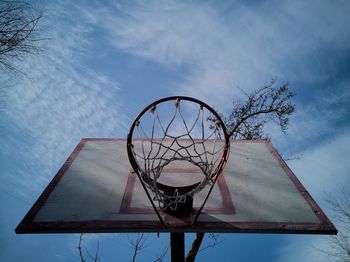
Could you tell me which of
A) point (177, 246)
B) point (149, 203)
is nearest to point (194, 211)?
point (149, 203)

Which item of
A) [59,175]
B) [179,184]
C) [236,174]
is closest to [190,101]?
[179,184]

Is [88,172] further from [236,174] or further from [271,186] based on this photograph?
[271,186]

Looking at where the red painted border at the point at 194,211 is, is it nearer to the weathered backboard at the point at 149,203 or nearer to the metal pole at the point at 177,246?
the weathered backboard at the point at 149,203

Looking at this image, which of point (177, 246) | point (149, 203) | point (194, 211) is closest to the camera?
point (194, 211)

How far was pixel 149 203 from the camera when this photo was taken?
2711 mm

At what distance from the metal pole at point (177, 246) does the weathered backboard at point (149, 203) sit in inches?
26.6

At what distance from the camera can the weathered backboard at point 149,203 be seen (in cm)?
239

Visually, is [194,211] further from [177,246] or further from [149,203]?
[177,246]

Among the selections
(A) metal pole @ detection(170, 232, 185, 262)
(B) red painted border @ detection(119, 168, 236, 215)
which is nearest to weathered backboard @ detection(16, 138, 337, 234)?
(B) red painted border @ detection(119, 168, 236, 215)

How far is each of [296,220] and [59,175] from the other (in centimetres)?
274

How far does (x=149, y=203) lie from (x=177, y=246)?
836 millimetres

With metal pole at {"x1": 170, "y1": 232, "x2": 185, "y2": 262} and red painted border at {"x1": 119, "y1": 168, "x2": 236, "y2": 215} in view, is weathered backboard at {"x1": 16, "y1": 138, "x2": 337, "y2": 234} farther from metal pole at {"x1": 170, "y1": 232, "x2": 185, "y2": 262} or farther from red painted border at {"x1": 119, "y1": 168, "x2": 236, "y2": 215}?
metal pole at {"x1": 170, "y1": 232, "x2": 185, "y2": 262}

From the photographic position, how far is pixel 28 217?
2.41 m

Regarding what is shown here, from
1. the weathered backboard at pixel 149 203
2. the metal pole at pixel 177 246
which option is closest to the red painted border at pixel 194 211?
the weathered backboard at pixel 149 203
